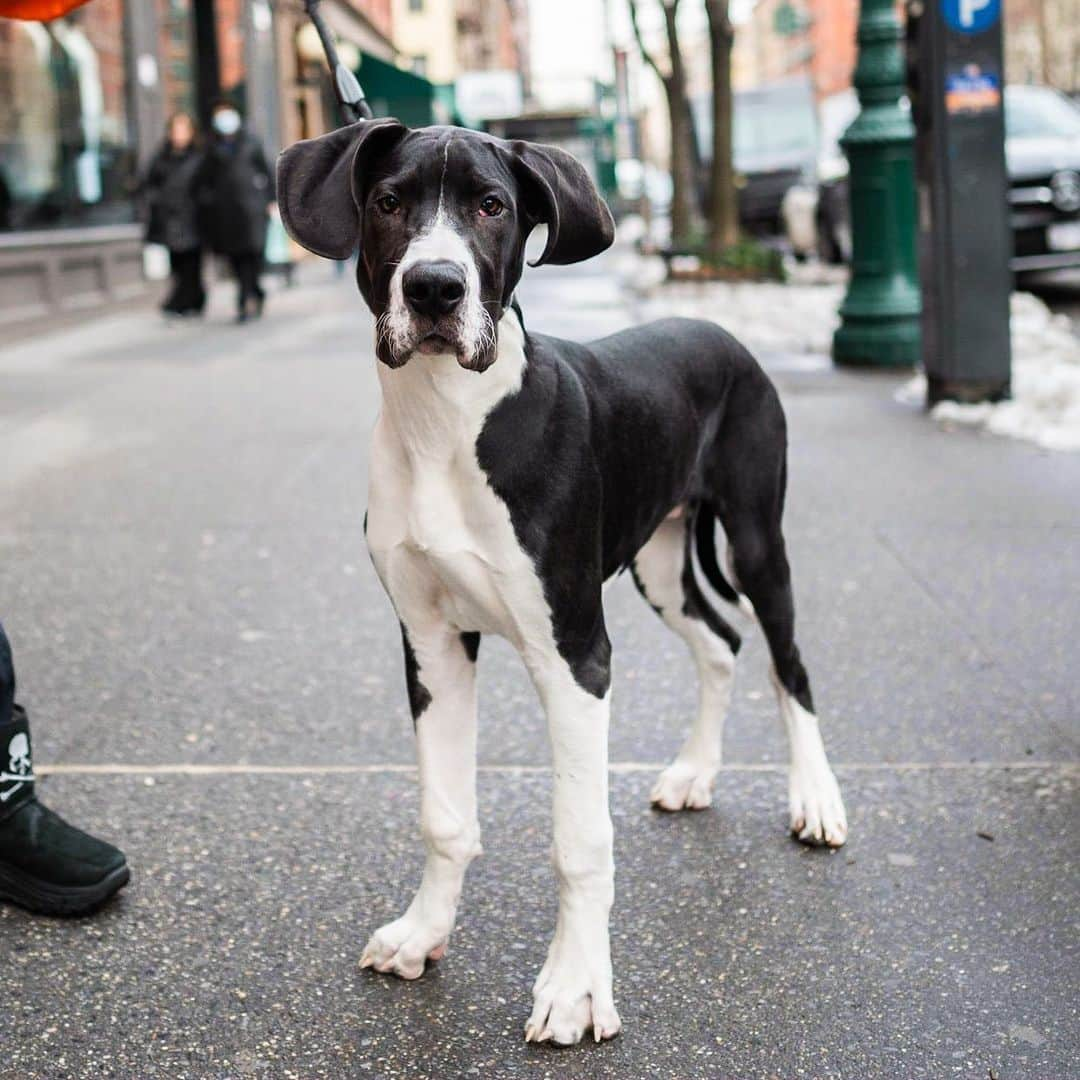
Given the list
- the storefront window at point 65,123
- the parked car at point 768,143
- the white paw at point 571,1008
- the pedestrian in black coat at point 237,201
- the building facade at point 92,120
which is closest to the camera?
the white paw at point 571,1008

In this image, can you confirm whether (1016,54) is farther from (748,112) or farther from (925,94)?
(925,94)

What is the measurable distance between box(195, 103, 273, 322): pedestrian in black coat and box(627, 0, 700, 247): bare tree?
7571 mm

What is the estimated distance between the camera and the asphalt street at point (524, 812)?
2842 mm

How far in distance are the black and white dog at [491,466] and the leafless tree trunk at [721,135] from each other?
16900 mm

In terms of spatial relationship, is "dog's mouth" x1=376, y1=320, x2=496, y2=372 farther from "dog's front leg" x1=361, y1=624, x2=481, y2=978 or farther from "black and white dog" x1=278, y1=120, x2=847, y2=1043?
"dog's front leg" x1=361, y1=624, x2=481, y2=978

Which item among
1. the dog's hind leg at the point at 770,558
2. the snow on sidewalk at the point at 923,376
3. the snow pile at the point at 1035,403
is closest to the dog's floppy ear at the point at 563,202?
the dog's hind leg at the point at 770,558

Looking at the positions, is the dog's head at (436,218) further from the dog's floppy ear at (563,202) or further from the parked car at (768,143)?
the parked car at (768,143)

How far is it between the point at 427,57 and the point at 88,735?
62.9m

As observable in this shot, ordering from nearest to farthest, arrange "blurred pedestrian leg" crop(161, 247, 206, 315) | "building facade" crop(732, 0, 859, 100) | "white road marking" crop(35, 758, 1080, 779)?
"white road marking" crop(35, 758, 1080, 779) → "blurred pedestrian leg" crop(161, 247, 206, 315) → "building facade" crop(732, 0, 859, 100)

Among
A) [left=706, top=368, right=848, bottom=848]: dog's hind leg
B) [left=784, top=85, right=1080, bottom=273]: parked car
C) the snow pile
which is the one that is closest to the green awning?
[left=784, top=85, right=1080, bottom=273]: parked car

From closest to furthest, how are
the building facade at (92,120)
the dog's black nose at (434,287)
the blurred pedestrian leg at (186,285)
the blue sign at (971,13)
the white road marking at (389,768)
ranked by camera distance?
the dog's black nose at (434,287)
the white road marking at (389,768)
the blue sign at (971,13)
the building facade at (92,120)
the blurred pedestrian leg at (186,285)

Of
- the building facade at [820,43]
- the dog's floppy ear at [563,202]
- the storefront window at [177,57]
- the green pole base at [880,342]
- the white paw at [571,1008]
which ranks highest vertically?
the building facade at [820,43]

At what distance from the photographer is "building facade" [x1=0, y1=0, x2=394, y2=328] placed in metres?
14.9

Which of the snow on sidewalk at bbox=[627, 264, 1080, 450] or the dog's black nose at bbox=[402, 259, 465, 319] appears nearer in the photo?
the dog's black nose at bbox=[402, 259, 465, 319]
